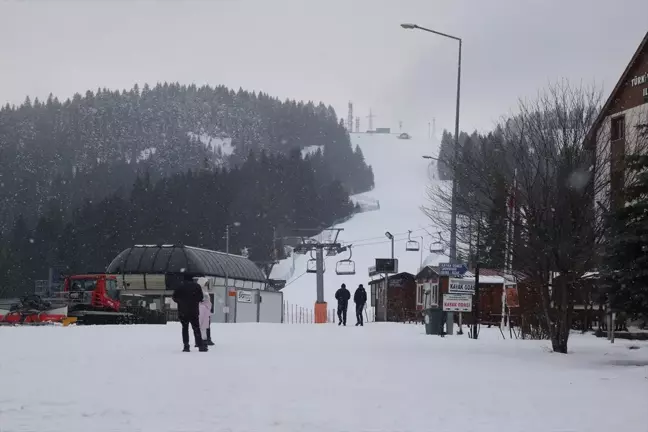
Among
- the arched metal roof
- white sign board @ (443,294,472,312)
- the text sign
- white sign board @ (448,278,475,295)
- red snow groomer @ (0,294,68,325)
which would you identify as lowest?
red snow groomer @ (0,294,68,325)

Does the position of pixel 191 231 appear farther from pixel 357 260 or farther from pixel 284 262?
pixel 357 260

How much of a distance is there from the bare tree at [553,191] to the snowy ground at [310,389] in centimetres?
178

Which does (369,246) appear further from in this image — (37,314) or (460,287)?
(460,287)

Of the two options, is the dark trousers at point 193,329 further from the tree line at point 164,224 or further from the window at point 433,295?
the tree line at point 164,224

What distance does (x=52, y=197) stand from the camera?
15125cm

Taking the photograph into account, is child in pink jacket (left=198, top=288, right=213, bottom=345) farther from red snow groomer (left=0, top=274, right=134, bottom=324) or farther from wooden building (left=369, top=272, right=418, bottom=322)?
wooden building (left=369, top=272, right=418, bottom=322)

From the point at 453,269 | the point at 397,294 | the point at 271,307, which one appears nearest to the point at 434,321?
the point at 453,269

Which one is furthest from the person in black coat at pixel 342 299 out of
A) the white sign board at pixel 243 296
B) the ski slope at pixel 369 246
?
the ski slope at pixel 369 246

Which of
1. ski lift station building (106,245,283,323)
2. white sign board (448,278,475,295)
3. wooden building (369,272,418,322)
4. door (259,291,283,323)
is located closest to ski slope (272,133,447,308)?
wooden building (369,272,418,322)

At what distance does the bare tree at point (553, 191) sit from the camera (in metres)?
18.9

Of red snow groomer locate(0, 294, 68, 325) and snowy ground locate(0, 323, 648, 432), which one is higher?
red snow groomer locate(0, 294, 68, 325)

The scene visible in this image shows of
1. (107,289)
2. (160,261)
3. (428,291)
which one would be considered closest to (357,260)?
(160,261)

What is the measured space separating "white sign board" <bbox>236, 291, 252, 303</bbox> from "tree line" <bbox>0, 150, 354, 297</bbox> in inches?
1092

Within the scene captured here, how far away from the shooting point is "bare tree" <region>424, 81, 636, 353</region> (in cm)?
1894
